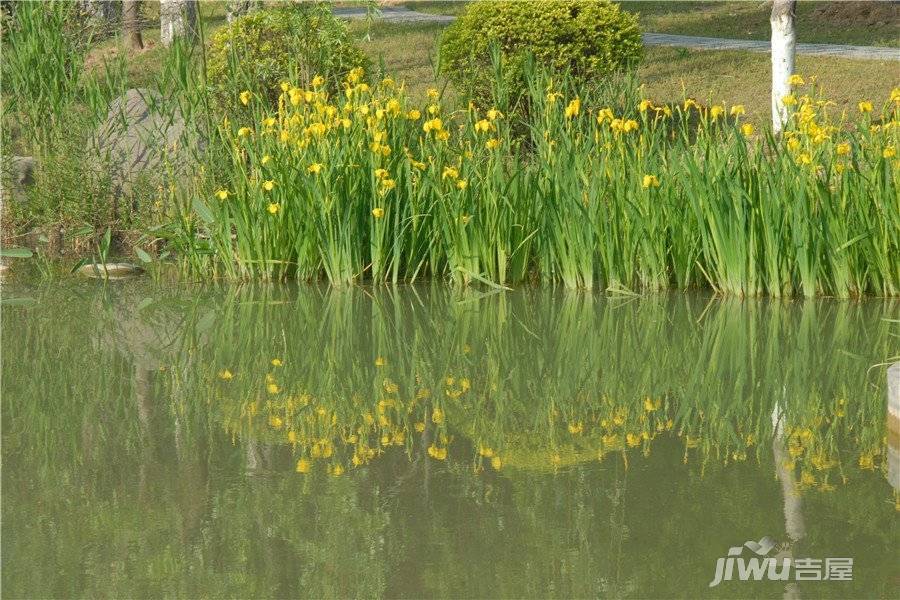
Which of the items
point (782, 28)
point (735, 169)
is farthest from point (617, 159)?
point (782, 28)

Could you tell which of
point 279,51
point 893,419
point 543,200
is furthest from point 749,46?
point 893,419

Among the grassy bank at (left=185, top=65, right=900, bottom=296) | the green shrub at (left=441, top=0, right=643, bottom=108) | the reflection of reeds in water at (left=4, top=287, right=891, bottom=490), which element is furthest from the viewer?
the green shrub at (left=441, top=0, right=643, bottom=108)

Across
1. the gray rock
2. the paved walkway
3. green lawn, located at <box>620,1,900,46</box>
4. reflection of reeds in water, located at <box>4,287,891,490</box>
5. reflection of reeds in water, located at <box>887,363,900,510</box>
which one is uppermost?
green lawn, located at <box>620,1,900,46</box>

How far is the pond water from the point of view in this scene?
2.74 m

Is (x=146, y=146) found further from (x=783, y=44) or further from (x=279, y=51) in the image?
(x=783, y=44)

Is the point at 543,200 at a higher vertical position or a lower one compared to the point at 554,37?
lower

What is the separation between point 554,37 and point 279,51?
2617 millimetres

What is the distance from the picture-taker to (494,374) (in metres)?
4.55

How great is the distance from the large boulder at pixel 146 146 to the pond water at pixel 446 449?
1872 mm

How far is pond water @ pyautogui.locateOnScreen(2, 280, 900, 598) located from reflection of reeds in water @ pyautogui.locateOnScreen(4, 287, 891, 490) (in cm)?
2

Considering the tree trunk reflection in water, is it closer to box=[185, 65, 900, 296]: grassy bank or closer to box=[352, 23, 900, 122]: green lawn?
box=[185, 65, 900, 296]: grassy bank

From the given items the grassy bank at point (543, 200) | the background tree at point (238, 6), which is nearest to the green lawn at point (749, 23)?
the background tree at point (238, 6)

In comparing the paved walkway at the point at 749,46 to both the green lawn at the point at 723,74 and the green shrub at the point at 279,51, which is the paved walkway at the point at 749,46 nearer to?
the green lawn at the point at 723,74

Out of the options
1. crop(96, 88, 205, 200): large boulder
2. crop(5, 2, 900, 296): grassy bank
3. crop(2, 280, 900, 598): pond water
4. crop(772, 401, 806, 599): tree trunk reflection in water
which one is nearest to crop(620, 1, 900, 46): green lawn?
crop(5, 2, 900, 296): grassy bank
